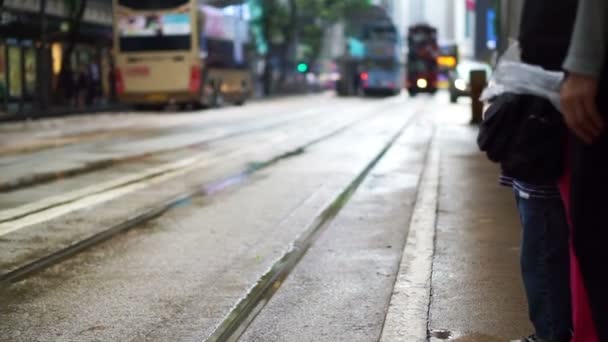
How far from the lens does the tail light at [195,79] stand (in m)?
30.1

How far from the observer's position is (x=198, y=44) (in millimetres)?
30125

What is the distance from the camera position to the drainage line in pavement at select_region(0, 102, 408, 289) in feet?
18.4

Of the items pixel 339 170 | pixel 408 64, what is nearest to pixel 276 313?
pixel 339 170

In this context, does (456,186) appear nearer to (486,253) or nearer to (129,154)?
(486,253)

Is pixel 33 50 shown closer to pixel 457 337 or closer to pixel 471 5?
pixel 457 337

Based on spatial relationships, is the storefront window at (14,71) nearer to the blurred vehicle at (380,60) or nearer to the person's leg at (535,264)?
the blurred vehicle at (380,60)

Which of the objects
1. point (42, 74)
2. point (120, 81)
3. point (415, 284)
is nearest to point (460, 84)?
point (120, 81)

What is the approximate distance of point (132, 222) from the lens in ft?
24.6

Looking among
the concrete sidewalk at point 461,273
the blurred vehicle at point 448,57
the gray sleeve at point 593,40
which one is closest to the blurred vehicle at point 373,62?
the blurred vehicle at point 448,57

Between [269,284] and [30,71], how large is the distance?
2989 centimetres

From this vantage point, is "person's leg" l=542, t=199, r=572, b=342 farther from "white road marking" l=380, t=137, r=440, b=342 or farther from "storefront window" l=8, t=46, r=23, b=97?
"storefront window" l=8, t=46, r=23, b=97

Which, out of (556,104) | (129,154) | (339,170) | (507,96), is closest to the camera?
(556,104)

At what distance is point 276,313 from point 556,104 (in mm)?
2106

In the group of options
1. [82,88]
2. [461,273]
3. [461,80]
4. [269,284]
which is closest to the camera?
[269,284]
